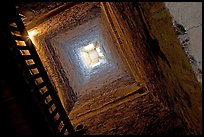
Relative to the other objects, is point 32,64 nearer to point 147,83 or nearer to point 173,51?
point 147,83

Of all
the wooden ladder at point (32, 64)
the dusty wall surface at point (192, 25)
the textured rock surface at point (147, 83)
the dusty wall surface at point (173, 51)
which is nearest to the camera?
the dusty wall surface at point (192, 25)

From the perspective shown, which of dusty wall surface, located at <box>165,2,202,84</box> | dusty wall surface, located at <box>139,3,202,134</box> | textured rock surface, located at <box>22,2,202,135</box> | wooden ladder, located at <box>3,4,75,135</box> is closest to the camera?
dusty wall surface, located at <box>165,2,202,84</box>

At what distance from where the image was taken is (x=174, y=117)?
318 centimetres

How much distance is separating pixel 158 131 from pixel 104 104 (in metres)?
2.31

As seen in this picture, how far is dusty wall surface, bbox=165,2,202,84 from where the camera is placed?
1.43 m

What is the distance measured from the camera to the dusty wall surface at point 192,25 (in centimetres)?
143

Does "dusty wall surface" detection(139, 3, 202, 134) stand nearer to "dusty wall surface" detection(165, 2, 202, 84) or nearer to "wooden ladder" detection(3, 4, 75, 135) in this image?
"dusty wall surface" detection(165, 2, 202, 84)

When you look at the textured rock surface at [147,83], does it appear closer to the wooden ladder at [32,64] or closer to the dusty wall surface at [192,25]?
the dusty wall surface at [192,25]

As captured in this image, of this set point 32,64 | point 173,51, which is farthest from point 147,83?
point 173,51

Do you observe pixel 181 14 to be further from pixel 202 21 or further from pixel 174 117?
pixel 174 117

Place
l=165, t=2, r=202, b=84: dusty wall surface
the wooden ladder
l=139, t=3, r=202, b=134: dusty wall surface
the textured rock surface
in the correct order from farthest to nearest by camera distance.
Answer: the wooden ladder < the textured rock surface < l=139, t=3, r=202, b=134: dusty wall surface < l=165, t=2, r=202, b=84: dusty wall surface

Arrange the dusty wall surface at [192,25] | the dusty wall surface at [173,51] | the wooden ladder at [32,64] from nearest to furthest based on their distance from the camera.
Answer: the dusty wall surface at [192,25] → the dusty wall surface at [173,51] → the wooden ladder at [32,64]

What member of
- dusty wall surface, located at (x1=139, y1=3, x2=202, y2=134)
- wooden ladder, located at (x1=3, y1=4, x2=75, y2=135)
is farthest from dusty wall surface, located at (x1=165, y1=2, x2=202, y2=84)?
wooden ladder, located at (x1=3, y1=4, x2=75, y2=135)

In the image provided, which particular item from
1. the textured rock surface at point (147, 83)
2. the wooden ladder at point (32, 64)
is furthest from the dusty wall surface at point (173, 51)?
the wooden ladder at point (32, 64)
